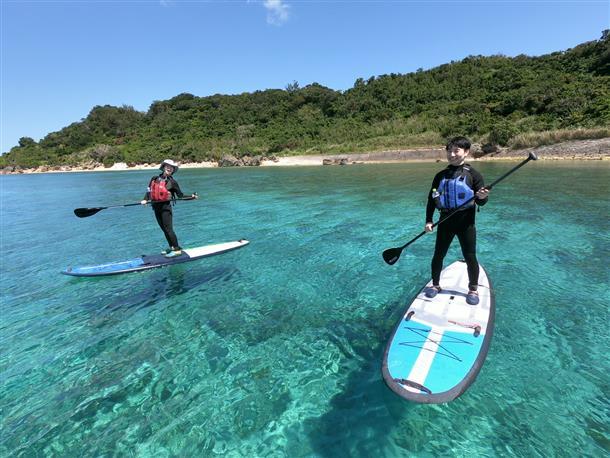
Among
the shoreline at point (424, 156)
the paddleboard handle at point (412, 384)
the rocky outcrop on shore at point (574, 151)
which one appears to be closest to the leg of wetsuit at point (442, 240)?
the paddleboard handle at point (412, 384)

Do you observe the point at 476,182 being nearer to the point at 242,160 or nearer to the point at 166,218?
the point at 166,218

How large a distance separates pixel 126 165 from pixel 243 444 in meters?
91.6

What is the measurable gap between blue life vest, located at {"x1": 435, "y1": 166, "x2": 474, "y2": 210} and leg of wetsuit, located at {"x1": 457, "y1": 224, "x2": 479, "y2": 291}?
0.41 m

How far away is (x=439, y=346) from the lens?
4031 mm

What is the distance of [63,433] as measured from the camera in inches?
147

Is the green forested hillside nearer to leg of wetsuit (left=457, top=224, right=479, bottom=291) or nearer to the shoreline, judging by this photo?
the shoreline

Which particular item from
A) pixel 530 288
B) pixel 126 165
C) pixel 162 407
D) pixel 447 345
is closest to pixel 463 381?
pixel 447 345

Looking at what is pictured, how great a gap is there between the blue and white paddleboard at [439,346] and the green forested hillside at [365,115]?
43.6 m

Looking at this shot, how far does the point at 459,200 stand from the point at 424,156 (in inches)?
1852

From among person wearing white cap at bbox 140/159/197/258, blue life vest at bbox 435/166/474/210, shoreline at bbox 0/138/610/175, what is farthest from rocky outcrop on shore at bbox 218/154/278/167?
blue life vest at bbox 435/166/474/210

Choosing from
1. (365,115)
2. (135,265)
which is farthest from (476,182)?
(365,115)

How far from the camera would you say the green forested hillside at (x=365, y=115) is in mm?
46625

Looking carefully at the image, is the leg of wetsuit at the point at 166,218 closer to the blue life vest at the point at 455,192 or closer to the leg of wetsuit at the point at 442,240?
the leg of wetsuit at the point at 442,240

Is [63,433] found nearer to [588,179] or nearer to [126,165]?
[588,179]
